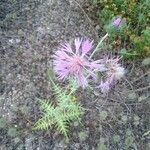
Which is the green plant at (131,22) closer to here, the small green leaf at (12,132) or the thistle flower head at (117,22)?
the thistle flower head at (117,22)

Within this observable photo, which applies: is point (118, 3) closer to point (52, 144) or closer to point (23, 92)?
point (23, 92)

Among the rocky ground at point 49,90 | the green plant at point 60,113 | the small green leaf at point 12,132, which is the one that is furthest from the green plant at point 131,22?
the small green leaf at point 12,132

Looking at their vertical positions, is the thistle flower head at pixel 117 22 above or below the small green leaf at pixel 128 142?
above

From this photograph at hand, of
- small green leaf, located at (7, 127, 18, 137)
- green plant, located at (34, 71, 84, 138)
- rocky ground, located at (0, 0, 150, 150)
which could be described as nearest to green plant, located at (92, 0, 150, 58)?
rocky ground, located at (0, 0, 150, 150)

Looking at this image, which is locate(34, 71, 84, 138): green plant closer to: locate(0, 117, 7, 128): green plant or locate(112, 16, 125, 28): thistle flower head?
locate(0, 117, 7, 128): green plant

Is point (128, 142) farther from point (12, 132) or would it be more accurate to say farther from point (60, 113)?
point (12, 132)

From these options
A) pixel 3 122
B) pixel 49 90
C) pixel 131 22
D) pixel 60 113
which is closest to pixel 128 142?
pixel 60 113
